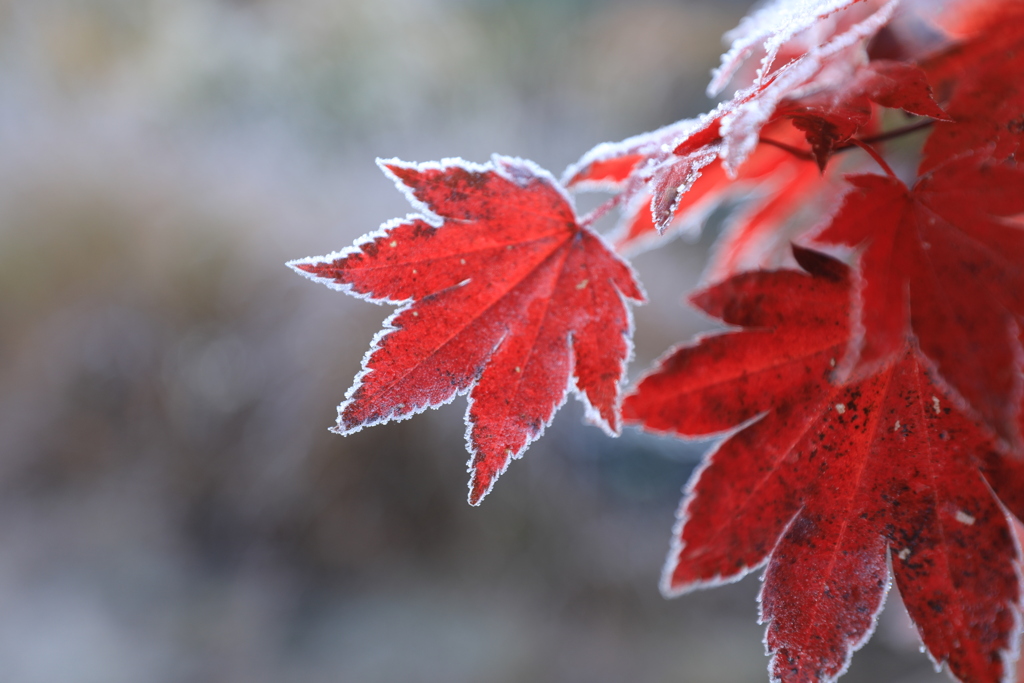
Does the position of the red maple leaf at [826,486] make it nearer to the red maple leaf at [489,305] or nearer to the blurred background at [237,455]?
the red maple leaf at [489,305]

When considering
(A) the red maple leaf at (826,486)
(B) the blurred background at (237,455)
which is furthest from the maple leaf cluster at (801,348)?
(B) the blurred background at (237,455)

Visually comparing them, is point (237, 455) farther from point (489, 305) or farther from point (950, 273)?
point (950, 273)

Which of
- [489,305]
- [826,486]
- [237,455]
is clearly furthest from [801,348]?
[237,455]

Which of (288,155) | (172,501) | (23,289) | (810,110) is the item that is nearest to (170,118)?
(288,155)

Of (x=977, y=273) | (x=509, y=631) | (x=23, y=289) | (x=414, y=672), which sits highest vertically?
(x=23, y=289)

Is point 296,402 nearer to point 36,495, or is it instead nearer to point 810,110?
point 36,495

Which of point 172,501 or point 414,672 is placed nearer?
point 414,672

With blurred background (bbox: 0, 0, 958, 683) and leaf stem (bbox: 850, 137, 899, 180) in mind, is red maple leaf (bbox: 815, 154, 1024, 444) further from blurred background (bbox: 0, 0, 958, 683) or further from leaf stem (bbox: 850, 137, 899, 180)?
blurred background (bbox: 0, 0, 958, 683)
